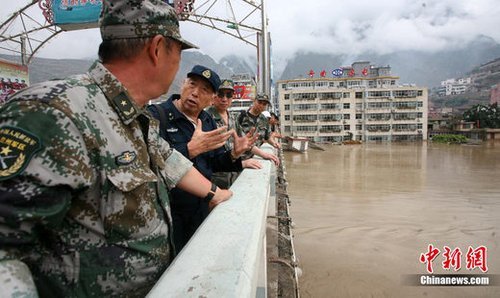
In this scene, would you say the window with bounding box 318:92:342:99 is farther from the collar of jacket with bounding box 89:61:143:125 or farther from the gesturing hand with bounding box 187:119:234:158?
the collar of jacket with bounding box 89:61:143:125

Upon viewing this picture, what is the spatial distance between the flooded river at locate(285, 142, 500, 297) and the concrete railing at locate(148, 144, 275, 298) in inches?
192

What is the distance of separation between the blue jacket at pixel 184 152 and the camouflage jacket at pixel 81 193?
3.02 feet

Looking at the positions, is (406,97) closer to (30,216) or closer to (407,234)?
(407,234)

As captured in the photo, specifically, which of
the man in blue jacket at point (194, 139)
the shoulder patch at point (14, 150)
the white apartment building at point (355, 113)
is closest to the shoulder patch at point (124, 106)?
the shoulder patch at point (14, 150)

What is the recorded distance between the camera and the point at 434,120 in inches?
1969

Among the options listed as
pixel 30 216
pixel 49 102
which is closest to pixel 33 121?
pixel 49 102

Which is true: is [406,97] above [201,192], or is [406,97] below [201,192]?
above

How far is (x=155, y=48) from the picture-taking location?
1005 mm

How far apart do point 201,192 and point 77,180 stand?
873 millimetres

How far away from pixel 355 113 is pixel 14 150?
4671 centimetres

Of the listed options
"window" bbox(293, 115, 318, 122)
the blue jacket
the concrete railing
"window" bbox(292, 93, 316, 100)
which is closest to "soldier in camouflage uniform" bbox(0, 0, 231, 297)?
the concrete railing

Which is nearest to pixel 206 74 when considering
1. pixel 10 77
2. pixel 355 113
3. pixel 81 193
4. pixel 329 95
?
pixel 81 193

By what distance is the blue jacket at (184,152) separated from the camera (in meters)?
1.99

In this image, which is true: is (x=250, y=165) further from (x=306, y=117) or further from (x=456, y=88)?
(x=456, y=88)
